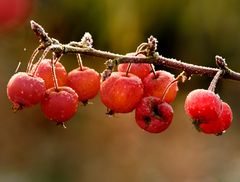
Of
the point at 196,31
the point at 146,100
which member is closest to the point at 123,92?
the point at 146,100

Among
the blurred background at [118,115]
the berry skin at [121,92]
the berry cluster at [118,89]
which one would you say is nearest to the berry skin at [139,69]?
the berry cluster at [118,89]

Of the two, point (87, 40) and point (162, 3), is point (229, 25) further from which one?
point (87, 40)

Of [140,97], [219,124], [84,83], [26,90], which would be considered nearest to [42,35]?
[26,90]

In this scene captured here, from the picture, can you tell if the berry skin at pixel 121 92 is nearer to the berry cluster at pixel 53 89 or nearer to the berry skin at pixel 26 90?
the berry cluster at pixel 53 89

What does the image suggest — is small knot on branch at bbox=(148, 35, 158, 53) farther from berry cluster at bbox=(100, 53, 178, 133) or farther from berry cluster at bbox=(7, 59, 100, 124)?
berry cluster at bbox=(7, 59, 100, 124)

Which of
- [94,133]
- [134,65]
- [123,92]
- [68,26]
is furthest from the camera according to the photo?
[68,26]

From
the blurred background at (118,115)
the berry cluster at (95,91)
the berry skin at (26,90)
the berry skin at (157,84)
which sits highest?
the blurred background at (118,115)

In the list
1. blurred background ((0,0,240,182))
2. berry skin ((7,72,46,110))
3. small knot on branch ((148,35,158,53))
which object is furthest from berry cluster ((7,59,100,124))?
blurred background ((0,0,240,182))
